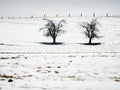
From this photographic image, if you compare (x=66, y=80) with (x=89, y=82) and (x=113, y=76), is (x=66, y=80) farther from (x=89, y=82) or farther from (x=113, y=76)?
(x=113, y=76)

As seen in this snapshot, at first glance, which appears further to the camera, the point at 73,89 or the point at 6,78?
the point at 6,78

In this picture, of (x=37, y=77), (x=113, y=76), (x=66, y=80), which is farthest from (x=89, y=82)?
(x=37, y=77)

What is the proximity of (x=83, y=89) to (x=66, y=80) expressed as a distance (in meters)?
1.51

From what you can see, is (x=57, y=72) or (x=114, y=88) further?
(x=57, y=72)

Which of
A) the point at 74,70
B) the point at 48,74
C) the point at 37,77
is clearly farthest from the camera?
the point at 74,70

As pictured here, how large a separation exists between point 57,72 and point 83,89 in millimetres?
3203

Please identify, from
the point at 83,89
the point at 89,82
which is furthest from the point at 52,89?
the point at 89,82

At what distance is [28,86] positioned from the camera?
7.58 m

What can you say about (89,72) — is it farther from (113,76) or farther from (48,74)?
(48,74)

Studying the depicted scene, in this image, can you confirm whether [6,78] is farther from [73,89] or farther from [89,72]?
[89,72]

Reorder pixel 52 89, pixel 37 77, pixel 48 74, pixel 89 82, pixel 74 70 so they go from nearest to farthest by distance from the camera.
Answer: pixel 52 89, pixel 89 82, pixel 37 77, pixel 48 74, pixel 74 70

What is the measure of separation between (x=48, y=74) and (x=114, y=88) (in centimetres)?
363

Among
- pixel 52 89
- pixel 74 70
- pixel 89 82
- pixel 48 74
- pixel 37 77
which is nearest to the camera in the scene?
pixel 52 89

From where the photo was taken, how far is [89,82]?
330 inches
